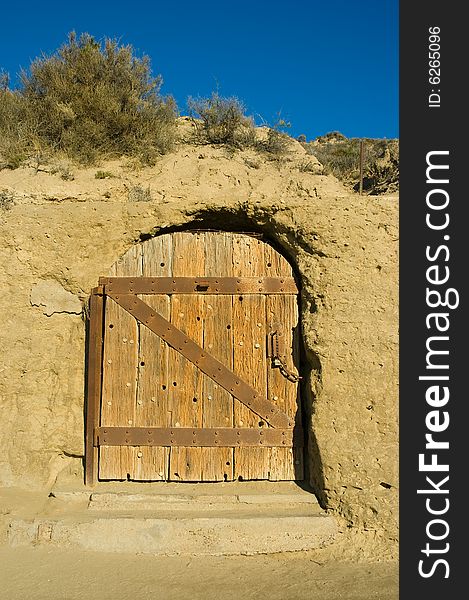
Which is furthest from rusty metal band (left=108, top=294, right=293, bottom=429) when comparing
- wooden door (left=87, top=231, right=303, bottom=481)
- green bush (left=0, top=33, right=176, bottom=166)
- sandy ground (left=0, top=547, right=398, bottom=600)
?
green bush (left=0, top=33, right=176, bottom=166)

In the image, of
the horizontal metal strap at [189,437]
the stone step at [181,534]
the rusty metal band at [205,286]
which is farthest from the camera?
the rusty metal band at [205,286]

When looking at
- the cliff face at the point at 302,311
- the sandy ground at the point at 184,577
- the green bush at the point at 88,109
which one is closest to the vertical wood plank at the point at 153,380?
the cliff face at the point at 302,311

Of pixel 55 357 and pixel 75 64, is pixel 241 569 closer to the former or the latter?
pixel 55 357

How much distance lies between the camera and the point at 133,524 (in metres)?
4.17

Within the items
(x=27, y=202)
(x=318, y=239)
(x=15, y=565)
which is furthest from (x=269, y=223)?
(x=15, y=565)

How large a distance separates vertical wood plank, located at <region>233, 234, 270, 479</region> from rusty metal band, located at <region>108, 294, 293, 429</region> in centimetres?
6

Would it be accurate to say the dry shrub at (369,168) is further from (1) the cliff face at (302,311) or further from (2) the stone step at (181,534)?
(2) the stone step at (181,534)

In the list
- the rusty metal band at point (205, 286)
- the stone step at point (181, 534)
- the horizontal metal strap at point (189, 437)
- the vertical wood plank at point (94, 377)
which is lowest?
the stone step at point (181, 534)

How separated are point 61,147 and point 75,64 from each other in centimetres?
132

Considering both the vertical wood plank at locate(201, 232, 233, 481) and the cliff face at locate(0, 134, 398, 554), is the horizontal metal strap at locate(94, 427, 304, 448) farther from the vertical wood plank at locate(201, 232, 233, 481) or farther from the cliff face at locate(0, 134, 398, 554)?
the cliff face at locate(0, 134, 398, 554)

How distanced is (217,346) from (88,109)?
3.51m

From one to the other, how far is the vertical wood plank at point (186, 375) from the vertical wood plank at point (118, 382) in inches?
14.0

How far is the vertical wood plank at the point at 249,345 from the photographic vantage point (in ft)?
15.3

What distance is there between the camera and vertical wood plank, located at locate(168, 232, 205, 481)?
4641 mm
